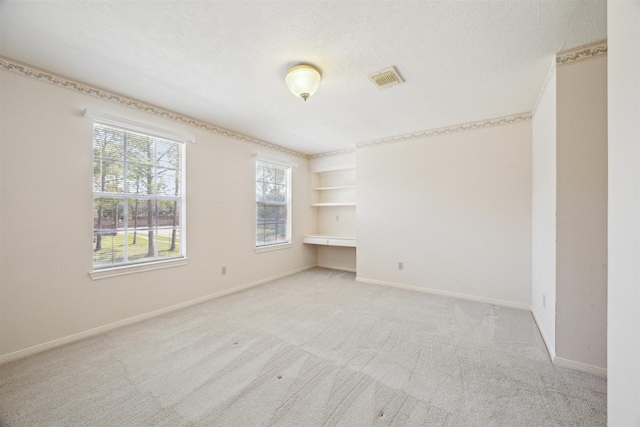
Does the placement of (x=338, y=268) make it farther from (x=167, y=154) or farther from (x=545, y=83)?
(x=545, y=83)

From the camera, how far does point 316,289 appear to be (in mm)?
3986

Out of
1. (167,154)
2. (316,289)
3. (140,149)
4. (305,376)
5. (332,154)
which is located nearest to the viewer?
(305,376)

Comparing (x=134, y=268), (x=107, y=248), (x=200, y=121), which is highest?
(x=200, y=121)

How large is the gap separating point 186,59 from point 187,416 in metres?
2.54

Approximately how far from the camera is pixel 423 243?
12.8 ft

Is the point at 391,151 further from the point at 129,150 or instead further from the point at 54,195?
the point at 54,195

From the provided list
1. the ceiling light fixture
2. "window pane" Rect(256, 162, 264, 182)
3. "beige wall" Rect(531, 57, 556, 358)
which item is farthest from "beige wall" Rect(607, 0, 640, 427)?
"window pane" Rect(256, 162, 264, 182)

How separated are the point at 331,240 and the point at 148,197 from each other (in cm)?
300

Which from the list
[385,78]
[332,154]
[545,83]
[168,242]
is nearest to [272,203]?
[332,154]

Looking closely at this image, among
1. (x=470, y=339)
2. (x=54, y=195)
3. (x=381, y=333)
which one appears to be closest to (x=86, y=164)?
(x=54, y=195)

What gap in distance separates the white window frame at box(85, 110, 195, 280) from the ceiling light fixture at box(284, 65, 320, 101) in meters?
1.81

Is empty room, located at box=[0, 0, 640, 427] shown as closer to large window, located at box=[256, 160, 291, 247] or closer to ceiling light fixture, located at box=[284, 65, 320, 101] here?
ceiling light fixture, located at box=[284, 65, 320, 101]

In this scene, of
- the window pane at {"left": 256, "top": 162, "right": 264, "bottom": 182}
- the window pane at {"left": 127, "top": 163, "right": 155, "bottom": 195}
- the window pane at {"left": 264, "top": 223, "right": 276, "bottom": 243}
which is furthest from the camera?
the window pane at {"left": 264, "top": 223, "right": 276, "bottom": 243}

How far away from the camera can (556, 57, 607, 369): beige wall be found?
6.15 feet
